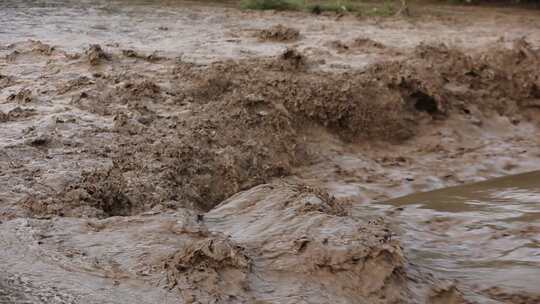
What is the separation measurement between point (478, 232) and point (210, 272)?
1.98 m

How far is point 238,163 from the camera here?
5348mm

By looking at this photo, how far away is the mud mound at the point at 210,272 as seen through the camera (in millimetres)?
2916

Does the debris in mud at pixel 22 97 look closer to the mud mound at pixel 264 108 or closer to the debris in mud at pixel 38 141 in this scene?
the mud mound at pixel 264 108

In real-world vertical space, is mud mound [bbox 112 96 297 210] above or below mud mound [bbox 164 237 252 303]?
below

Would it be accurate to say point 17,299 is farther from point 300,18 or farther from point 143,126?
point 300,18

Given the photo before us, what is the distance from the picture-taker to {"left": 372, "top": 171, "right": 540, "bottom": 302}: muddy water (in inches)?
147

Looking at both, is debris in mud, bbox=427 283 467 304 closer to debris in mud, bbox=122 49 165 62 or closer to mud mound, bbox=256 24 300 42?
debris in mud, bbox=122 49 165 62

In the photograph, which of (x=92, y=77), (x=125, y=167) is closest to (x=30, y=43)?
(x=92, y=77)

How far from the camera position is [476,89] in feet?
24.5

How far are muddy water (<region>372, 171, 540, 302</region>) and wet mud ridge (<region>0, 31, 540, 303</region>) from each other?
0.20 m

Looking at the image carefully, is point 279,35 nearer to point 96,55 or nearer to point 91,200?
point 96,55

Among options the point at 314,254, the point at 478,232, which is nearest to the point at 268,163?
the point at 478,232

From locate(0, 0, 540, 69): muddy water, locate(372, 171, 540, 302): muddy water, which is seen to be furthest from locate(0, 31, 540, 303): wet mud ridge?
locate(0, 0, 540, 69): muddy water

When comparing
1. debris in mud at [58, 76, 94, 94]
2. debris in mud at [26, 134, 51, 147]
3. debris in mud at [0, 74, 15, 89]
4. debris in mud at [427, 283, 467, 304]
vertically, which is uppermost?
debris in mud at [58, 76, 94, 94]
